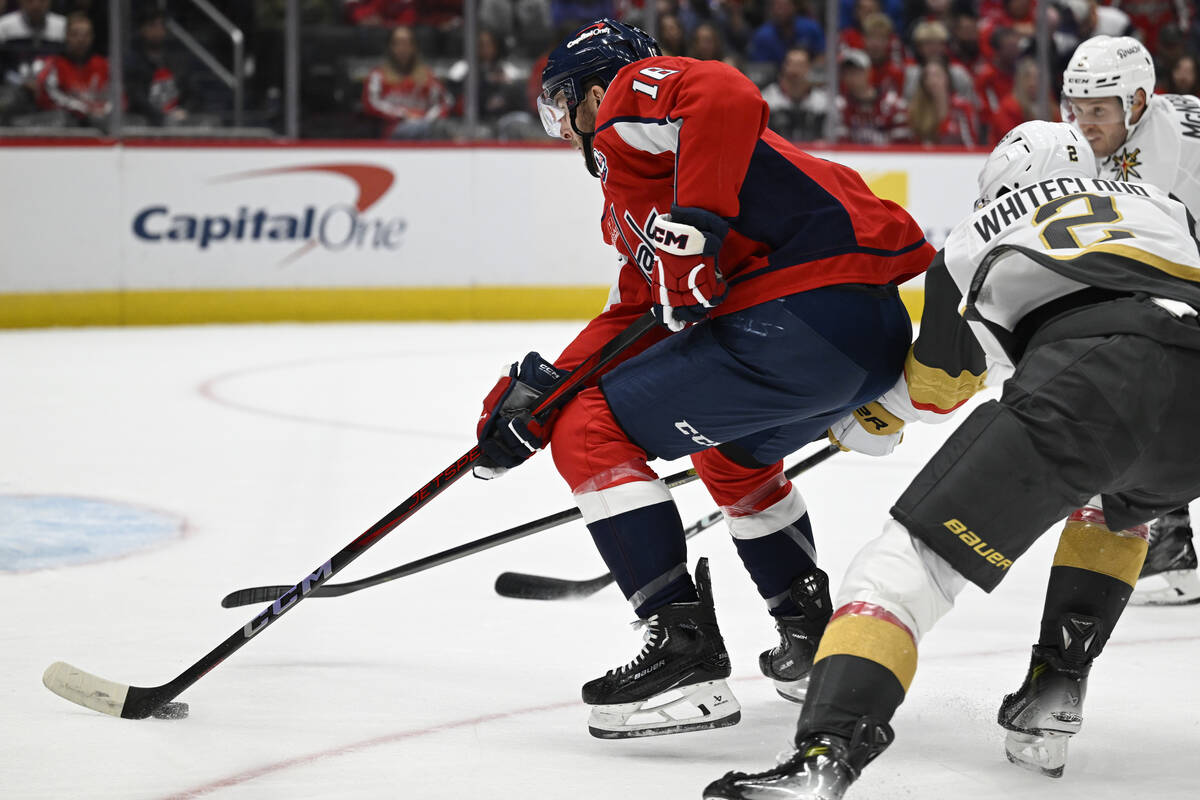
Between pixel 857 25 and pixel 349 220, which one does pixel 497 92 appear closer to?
pixel 349 220

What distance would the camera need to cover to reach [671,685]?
7.24 ft

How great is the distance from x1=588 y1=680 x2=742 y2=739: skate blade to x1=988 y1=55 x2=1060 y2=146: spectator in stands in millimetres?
7479

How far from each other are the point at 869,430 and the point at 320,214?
646 cm

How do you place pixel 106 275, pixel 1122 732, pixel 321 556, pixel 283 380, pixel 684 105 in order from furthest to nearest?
pixel 106 275 → pixel 283 380 → pixel 321 556 → pixel 1122 732 → pixel 684 105

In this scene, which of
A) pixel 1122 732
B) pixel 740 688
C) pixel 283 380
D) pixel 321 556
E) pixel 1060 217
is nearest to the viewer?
pixel 1060 217

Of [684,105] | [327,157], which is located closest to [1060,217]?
[684,105]

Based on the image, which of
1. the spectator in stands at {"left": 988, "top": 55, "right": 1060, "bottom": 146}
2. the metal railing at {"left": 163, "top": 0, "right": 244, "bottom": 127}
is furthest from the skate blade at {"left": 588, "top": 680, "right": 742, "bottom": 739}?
the spectator in stands at {"left": 988, "top": 55, "right": 1060, "bottom": 146}

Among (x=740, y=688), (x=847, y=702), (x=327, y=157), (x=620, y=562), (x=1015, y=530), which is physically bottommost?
(x=327, y=157)

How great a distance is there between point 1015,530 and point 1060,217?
420 mm

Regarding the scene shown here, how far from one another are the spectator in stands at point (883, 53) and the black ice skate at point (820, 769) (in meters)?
7.90

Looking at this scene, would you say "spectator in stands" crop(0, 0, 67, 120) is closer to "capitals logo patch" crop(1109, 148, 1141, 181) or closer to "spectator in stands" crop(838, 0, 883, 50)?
"spectator in stands" crop(838, 0, 883, 50)

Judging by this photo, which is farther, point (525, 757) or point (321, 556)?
point (321, 556)

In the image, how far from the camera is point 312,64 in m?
8.56

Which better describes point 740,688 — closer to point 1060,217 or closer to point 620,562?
point 620,562
